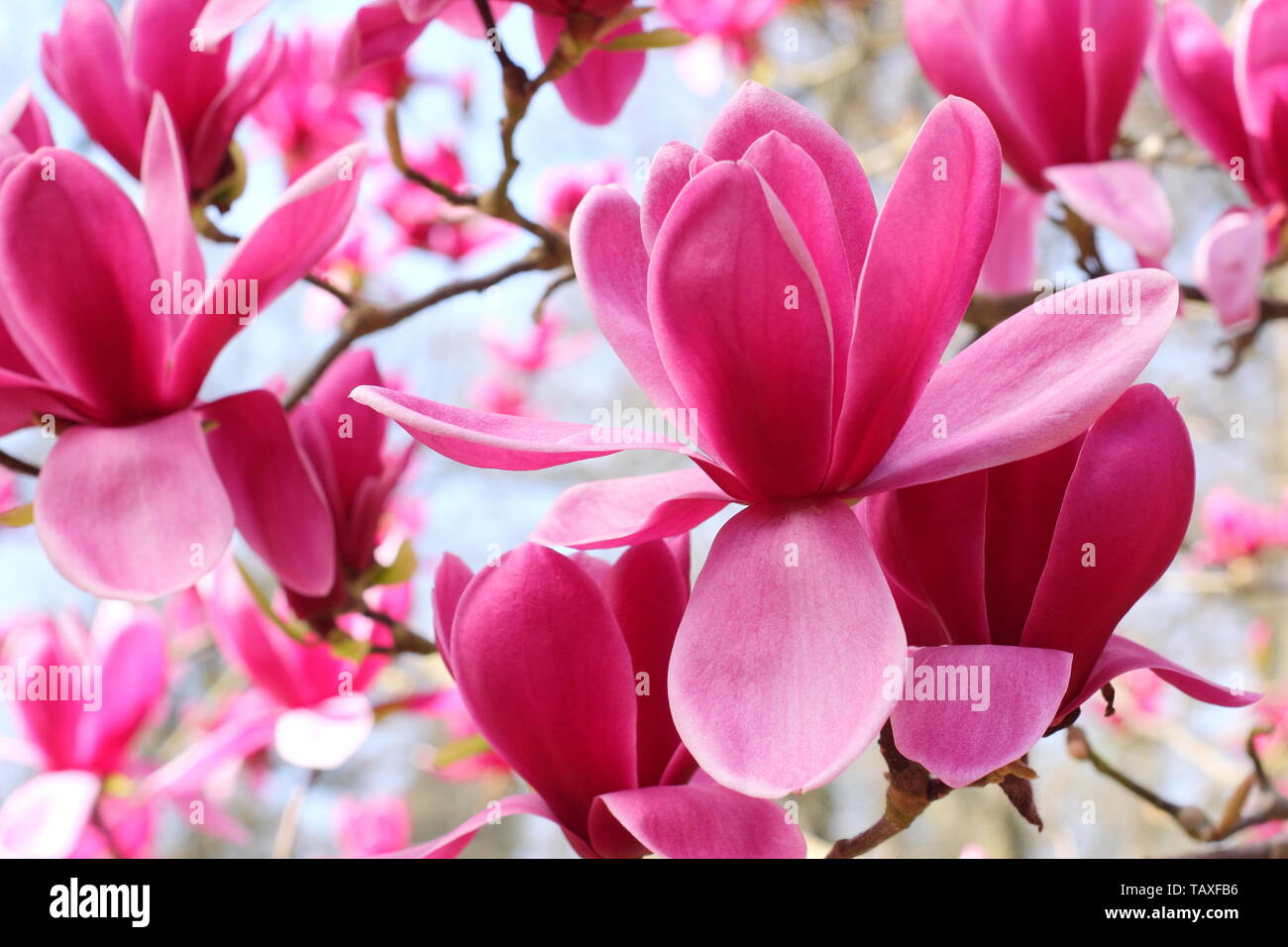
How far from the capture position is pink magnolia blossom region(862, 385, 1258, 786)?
10.6 inches

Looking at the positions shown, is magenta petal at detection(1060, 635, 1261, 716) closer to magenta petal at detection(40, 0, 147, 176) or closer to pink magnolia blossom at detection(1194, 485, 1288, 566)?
magenta petal at detection(40, 0, 147, 176)

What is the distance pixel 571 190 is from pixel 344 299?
77 centimetres

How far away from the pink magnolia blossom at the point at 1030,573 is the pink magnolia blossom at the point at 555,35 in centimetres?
32

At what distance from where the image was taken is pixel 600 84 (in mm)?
603

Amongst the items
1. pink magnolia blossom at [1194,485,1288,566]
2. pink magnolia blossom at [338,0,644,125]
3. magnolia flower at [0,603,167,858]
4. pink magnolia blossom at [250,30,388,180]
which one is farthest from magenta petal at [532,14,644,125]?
pink magnolia blossom at [1194,485,1288,566]

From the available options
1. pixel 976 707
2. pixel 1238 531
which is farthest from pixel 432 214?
pixel 1238 531

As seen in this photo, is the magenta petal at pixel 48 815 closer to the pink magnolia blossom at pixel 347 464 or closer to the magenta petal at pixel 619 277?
the pink magnolia blossom at pixel 347 464

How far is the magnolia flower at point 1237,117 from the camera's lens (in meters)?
0.53

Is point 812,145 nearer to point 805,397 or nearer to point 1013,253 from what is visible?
point 805,397

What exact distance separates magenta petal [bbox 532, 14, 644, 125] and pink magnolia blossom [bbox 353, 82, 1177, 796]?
315 millimetres

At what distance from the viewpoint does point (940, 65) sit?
530mm

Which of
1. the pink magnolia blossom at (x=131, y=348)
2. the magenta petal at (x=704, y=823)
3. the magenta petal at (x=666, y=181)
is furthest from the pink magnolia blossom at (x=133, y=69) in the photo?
the magenta petal at (x=704, y=823)
